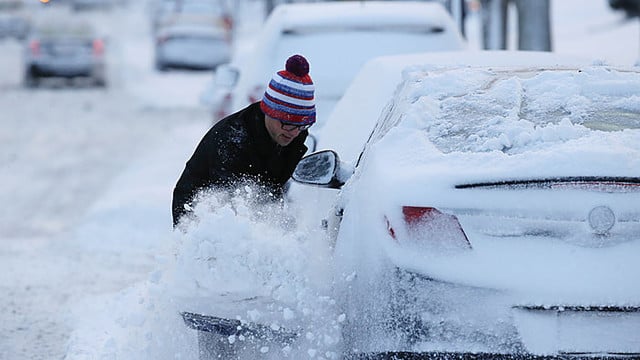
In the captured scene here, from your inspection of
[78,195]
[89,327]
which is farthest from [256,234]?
[78,195]

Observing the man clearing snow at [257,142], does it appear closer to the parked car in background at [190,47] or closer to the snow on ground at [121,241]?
the snow on ground at [121,241]

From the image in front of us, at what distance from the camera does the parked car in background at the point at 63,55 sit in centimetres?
2603

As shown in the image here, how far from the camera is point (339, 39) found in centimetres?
922

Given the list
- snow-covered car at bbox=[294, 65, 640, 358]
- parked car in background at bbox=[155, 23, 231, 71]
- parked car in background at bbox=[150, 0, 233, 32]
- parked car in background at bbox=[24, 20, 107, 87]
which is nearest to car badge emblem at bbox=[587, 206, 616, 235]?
snow-covered car at bbox=[294, 65, 640, 358]

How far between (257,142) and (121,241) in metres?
4.78

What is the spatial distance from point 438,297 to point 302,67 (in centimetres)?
174

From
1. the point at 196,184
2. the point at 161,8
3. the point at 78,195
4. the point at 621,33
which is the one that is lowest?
the point at 161,8

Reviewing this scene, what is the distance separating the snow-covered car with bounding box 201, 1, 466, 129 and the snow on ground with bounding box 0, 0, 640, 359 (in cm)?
160

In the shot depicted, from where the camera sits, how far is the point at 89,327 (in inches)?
282

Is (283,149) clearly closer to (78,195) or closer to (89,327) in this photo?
(89,327)

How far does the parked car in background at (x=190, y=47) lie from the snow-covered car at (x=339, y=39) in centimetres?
1983

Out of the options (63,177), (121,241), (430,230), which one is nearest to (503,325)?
(430,230)

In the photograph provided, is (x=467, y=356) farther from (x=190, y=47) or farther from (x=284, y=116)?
(x=190, y=47)

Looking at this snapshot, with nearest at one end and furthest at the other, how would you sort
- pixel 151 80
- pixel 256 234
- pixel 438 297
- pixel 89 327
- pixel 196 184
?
pixel 438 297 → pixel 256 234 → pixel 196 184 → pixel 89 327 → pixel 151 80
